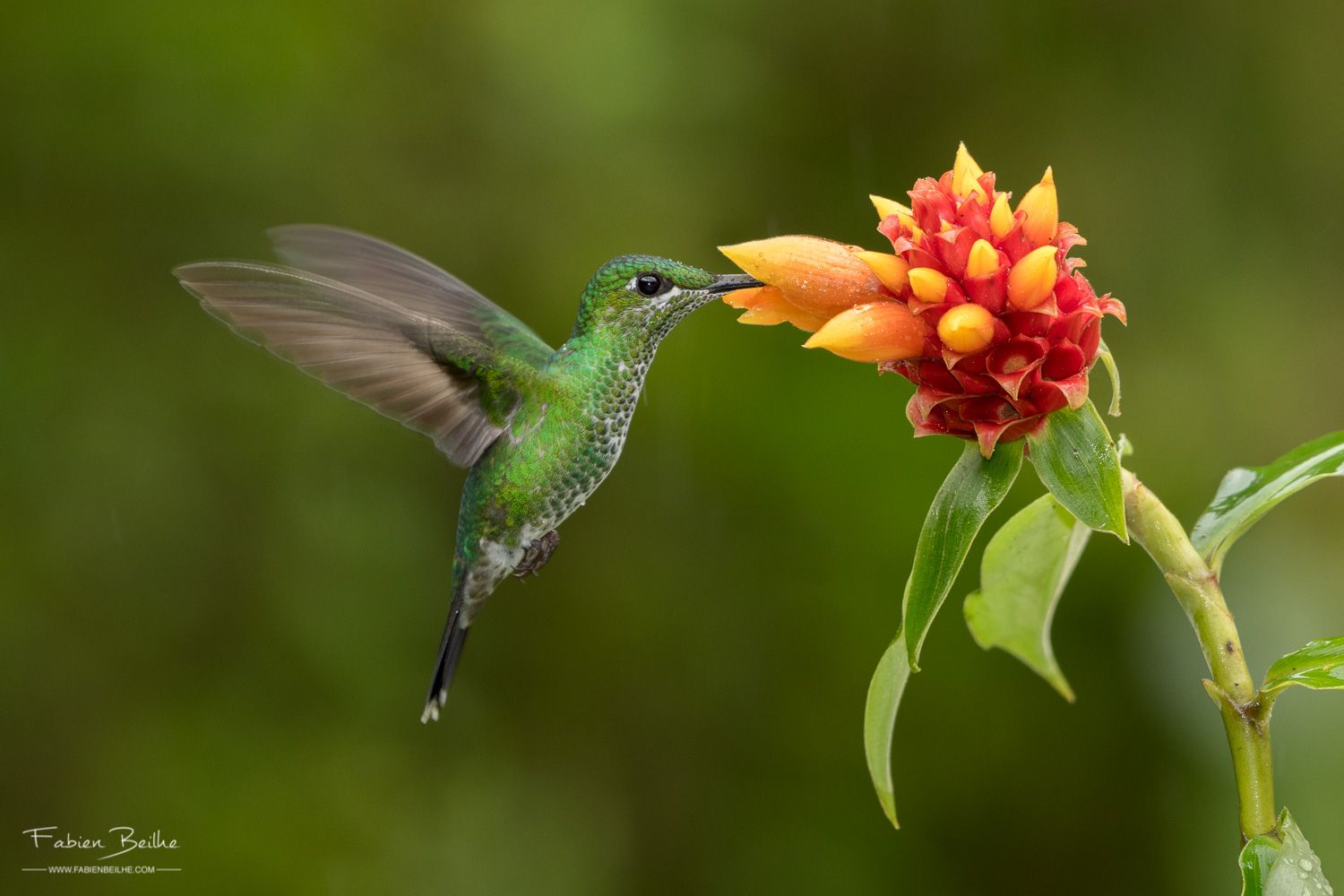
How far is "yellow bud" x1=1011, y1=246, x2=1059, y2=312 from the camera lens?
1.27 m

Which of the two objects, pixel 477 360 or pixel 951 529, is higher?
pixel 477 360

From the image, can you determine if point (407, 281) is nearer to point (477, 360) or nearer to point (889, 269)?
point (477, 360)

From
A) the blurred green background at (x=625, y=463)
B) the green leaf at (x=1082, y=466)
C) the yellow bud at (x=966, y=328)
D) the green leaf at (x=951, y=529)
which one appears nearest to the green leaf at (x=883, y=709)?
the green leaf at (x=951, y=529)

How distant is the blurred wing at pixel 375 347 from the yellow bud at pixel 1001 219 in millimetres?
777

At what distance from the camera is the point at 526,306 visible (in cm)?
371

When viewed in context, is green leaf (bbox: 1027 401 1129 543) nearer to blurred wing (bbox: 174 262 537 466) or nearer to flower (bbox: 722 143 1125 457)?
flower (bbox: 722 143 1125 457)

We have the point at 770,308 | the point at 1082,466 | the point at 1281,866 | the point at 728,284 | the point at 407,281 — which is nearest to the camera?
the point at 1281,866

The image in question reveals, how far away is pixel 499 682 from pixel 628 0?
6.55 feet

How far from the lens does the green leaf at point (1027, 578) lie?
5.69ft

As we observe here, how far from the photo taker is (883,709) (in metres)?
1.49

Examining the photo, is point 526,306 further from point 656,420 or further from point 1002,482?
point 1002,482

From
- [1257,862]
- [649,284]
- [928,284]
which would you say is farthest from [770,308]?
[1257,862]

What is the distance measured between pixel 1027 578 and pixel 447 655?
902 mm

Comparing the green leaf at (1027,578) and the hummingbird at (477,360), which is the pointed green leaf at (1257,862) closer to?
the green leaf at (1027,578)
